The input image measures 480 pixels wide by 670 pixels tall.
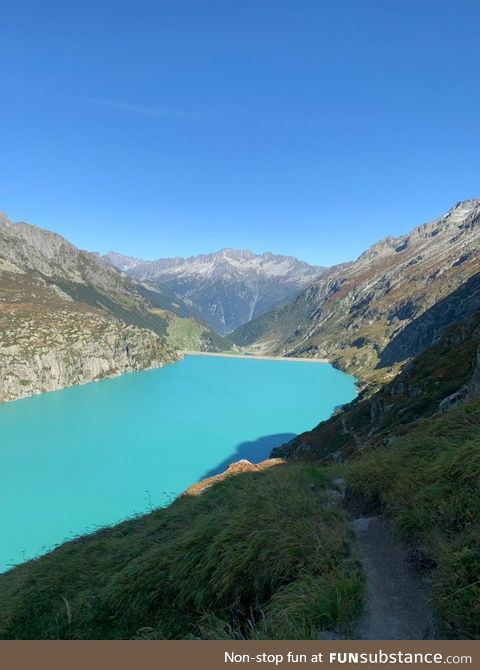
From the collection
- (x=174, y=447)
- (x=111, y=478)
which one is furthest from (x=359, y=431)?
(x=174, y=447)

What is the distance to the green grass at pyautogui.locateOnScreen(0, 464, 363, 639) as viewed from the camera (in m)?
5.36

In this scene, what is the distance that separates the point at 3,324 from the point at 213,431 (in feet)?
476

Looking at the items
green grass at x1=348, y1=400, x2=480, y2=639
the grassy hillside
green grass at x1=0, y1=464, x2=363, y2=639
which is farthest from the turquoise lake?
the grassy hillside

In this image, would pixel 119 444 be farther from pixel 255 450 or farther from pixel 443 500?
pixel 443 500

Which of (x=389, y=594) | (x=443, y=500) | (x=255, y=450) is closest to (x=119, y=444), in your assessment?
(x=255, y=450)

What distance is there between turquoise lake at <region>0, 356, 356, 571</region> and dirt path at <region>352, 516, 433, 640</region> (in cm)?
2084

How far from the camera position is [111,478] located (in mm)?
80062

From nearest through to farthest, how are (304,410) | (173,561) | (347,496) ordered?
1. (173,561)
2. (347,496)
3. (304,410)

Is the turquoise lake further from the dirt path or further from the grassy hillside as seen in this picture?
the grassy hillside

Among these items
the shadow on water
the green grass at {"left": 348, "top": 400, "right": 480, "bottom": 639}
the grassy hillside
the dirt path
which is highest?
the shadow on water

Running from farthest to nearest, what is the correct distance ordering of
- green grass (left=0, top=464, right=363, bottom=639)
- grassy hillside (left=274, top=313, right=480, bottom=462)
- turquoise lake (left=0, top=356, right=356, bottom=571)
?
turquoise lake (left=0, top=356, right=356, bottom=571) < grassy hillside (left=274, top=313, right=480, bottom=462) < green grass (left=0, top=464, right=363, bottom=639)

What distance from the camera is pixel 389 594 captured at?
5723 millimetres

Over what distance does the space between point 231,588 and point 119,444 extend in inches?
4175
